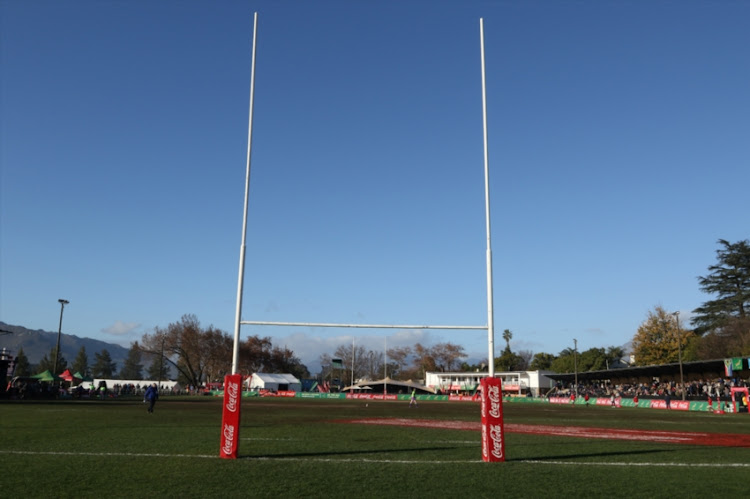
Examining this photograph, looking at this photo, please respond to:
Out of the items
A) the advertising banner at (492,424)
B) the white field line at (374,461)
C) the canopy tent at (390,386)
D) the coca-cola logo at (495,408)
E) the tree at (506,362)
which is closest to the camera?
the white field line at (374,461)

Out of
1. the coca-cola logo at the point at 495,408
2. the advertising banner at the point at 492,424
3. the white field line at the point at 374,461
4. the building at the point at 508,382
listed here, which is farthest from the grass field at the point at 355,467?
the building at the point at 508,382

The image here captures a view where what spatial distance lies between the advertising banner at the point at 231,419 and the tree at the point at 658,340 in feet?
260

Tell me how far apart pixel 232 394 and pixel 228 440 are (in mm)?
849

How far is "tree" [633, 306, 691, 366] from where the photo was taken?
77.9 metres

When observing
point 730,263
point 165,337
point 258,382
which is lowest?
point 258,382

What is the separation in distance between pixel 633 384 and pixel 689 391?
Result: 16721 mm

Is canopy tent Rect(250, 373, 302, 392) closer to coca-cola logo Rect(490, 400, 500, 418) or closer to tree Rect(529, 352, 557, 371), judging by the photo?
tree Rect(529, 352, 557, 371)

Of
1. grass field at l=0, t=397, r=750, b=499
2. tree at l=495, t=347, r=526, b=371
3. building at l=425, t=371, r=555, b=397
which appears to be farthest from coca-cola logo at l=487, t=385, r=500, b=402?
tree at l=495, t=347, r=526, b=371

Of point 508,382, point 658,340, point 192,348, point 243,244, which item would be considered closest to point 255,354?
point 192,348

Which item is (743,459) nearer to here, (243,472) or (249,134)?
(243,472)

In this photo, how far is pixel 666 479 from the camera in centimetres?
873

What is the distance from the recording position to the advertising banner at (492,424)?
10445 mm

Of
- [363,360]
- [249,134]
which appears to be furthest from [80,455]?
[363,360]

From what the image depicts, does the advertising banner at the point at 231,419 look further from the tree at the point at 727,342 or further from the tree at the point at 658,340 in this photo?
the tree at the point at 658,340
